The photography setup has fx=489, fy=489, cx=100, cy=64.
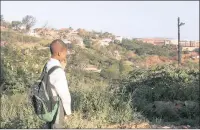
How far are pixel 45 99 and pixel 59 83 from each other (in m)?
0.32

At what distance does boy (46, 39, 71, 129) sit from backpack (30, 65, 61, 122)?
0.18 ft

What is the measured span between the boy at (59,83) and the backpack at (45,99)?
0.05 metres

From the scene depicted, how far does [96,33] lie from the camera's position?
44.3m

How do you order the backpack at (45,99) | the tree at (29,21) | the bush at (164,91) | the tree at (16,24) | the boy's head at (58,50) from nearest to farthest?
1. the backpack at (45,99)
2. the boy's head at (58,50)
3. the bush at (164,91)
4. the tree at (29,21)
5. the tree at (16,24)

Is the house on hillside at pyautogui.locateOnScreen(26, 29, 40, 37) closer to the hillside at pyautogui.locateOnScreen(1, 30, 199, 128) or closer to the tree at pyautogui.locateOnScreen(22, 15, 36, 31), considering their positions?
the tree at pyautogui.locateOnScreen(22, 15, 36, 31)

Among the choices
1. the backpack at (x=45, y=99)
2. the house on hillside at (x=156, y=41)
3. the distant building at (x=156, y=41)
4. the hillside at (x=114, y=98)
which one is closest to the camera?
the backpack at (x=45, y=99)

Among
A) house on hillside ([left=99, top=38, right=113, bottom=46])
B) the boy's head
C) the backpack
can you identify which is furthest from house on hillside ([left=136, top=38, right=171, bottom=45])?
the backpack

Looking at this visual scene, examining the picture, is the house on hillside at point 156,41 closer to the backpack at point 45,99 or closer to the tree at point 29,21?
the tree at point 29,21

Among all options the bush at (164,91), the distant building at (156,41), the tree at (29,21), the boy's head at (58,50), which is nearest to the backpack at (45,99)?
the boy's head at (58,50)

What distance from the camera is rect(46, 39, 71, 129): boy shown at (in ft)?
18.1

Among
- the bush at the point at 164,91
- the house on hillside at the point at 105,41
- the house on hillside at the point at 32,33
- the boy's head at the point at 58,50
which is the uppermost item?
the boy's head at the point at 58,50

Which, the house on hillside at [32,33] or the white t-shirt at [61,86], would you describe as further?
the house on hillside at [32,33]

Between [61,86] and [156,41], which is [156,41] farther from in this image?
[61,86]

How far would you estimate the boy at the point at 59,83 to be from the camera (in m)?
5.53
